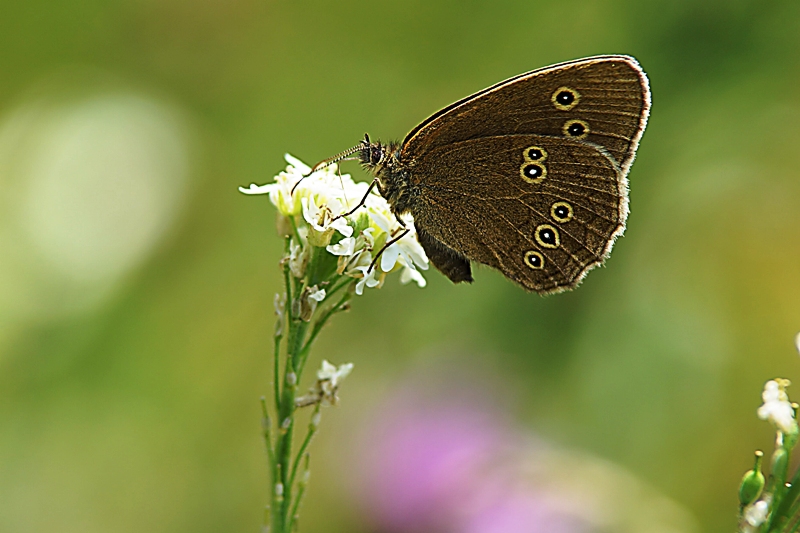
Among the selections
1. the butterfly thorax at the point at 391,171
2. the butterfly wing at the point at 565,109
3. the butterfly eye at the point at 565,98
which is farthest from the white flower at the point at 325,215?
the butterfly eye at the point at 565,98

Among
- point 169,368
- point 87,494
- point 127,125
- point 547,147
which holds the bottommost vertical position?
point 87,494

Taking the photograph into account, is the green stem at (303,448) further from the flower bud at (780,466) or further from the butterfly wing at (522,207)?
the flower bud at (780,466)

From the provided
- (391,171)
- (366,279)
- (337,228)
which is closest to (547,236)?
(391,171)

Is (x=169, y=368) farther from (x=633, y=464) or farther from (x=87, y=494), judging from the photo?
(x=633, y=464)

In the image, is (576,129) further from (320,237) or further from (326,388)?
(326,388)

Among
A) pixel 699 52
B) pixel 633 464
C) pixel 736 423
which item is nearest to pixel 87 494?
pixel 633 464

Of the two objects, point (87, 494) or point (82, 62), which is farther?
point (82, 62)

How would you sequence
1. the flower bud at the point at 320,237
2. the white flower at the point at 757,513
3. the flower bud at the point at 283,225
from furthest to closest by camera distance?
the flower bud at the point at 283,225 → the flower bud at the point at 320,237 → the white flower at the point at 757,513
